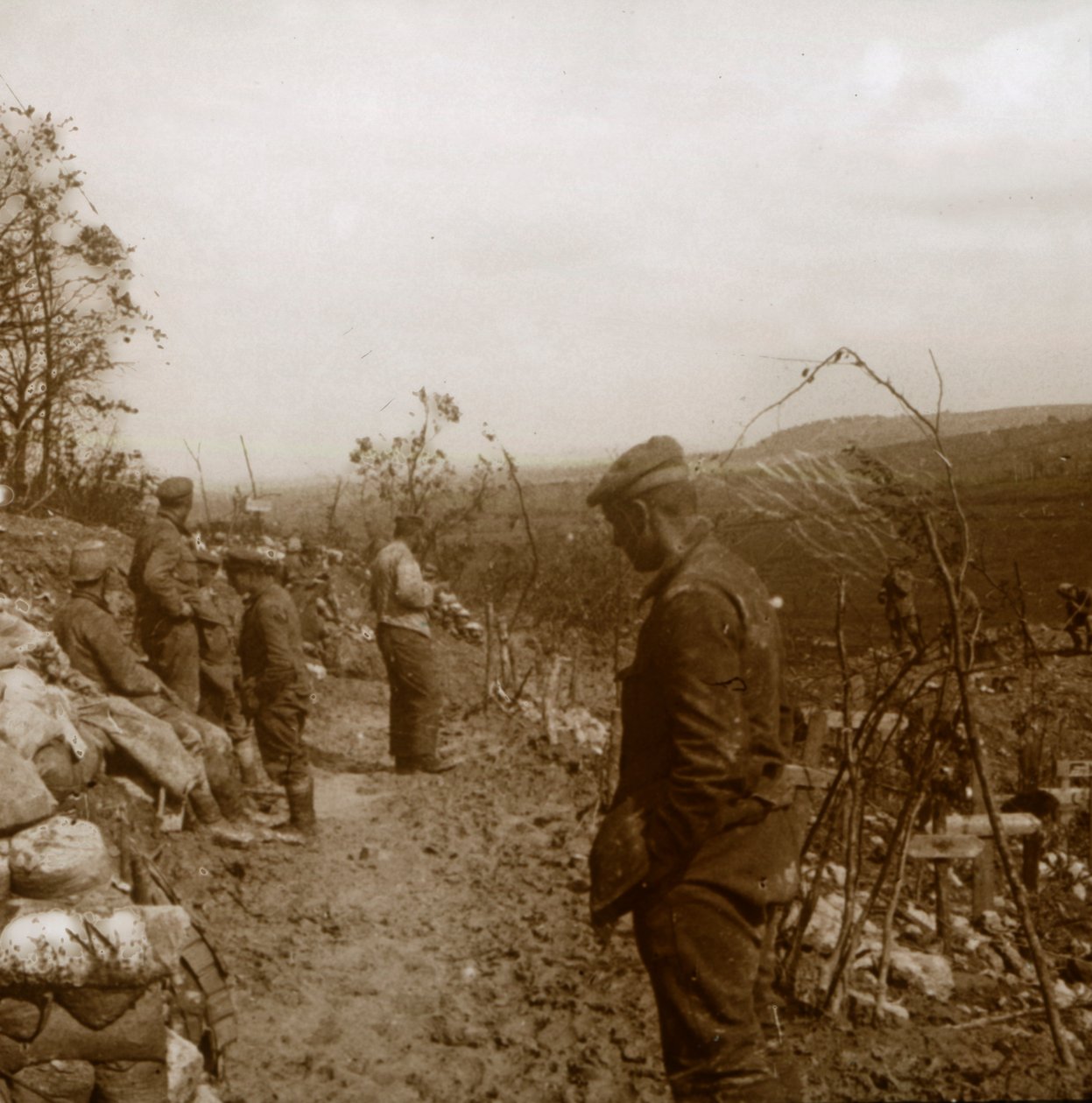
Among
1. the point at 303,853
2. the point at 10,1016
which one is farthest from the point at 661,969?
the point at 303,853

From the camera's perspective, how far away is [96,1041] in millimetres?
3268

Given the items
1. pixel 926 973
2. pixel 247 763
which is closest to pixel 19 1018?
pixel 926 973

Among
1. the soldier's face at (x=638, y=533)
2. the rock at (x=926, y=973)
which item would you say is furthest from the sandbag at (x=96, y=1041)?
the rock at (x=926, y=973)

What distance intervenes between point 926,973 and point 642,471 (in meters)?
3.51

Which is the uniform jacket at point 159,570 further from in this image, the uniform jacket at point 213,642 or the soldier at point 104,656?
the soldier at point 104,656

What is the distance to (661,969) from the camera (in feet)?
9.82

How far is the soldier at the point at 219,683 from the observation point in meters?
7.54

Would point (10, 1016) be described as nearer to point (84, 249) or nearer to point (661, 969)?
point (661, 969)

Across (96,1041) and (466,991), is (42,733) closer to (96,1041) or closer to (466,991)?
(96,1041)

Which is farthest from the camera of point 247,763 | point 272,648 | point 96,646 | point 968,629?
point 247,763

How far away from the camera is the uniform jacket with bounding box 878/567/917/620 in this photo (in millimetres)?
5359

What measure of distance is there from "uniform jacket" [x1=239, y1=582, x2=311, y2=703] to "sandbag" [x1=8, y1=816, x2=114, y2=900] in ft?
10.2

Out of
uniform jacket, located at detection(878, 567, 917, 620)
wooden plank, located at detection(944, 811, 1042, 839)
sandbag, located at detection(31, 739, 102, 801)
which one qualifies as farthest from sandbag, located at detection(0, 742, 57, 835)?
wooden plank, located at detection(944, 811, 1042, 839)

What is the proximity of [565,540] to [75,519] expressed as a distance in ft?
23.7
